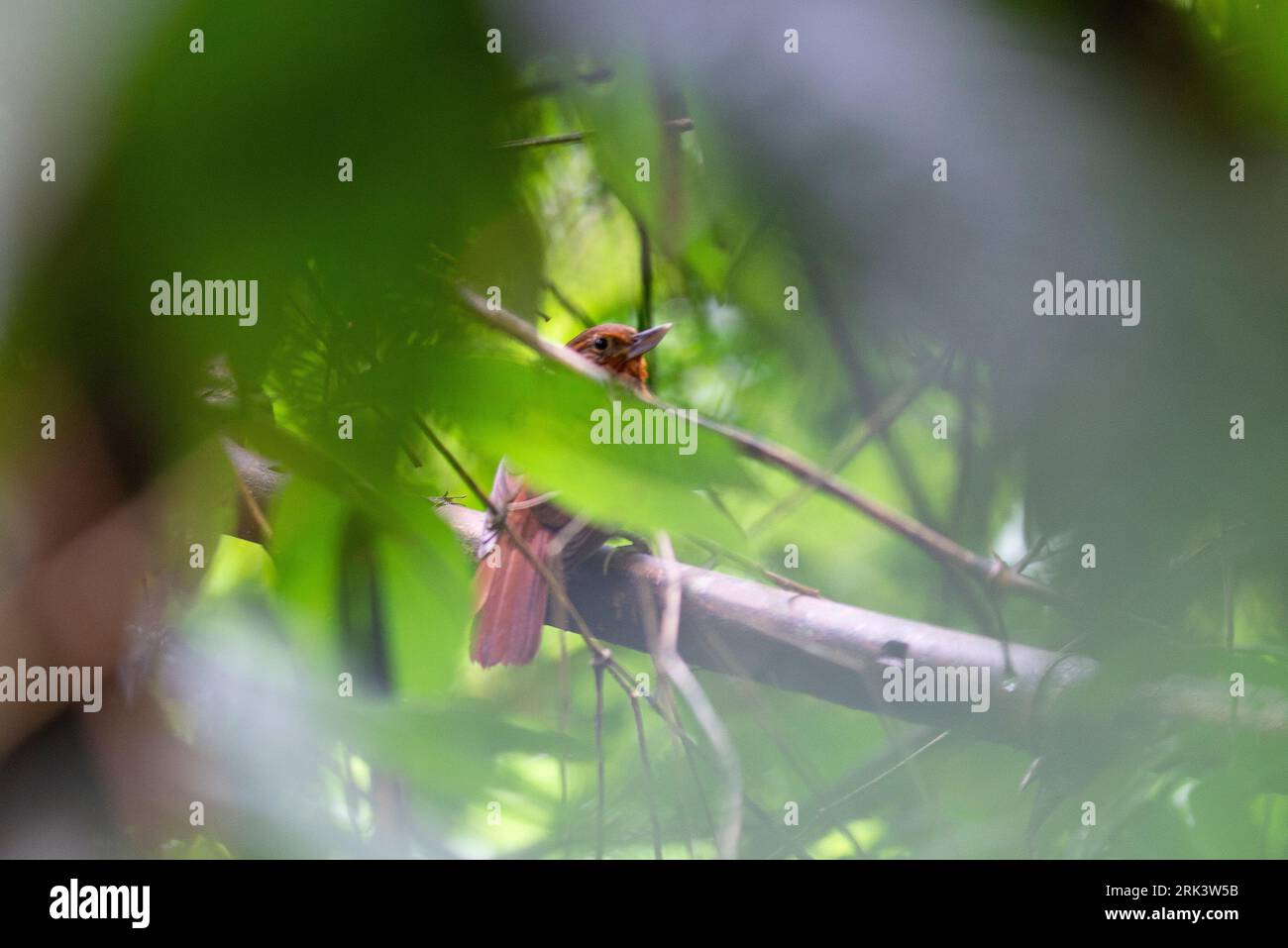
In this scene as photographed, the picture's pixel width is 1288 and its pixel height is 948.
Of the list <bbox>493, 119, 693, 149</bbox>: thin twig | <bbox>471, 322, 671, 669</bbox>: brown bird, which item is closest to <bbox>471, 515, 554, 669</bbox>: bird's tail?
<bbox>471, 322, 671, 669</bbox>: brown bird

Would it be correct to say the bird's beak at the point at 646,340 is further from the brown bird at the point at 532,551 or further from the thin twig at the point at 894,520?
the thin twig at the point at 894,520

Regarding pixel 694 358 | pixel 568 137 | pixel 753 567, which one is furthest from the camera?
pixel 694 358

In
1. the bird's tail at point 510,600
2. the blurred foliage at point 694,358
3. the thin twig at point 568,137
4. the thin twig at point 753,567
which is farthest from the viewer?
the bird's tail at point 510,600

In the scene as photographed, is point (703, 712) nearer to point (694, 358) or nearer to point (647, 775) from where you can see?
point (647, 775)

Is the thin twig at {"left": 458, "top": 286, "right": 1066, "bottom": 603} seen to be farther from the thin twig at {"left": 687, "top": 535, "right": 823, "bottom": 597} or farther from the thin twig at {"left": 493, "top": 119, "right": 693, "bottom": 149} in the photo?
the thin twig at {"left": 493, "top": 119, "right": 693, "bottom": 149}

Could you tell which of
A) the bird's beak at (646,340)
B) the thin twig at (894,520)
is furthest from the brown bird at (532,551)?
the thin twig at (894,520)

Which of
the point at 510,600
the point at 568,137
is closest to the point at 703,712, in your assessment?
the point at 510,600

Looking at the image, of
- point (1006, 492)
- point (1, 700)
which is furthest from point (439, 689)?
point (1006, 492)
